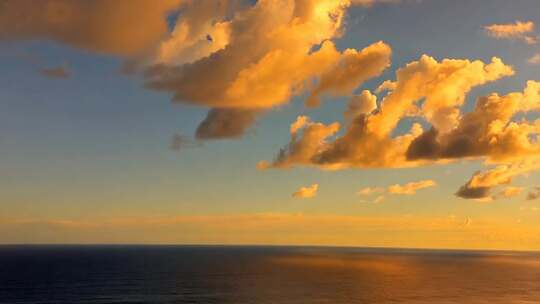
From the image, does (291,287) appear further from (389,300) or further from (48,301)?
(48,301)

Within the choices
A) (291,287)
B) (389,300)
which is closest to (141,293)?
(291,287)

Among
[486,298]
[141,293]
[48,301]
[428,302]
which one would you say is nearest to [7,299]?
[48,301]

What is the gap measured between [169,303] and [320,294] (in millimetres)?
51708

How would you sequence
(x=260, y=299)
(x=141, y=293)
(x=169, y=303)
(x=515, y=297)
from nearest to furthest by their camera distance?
(x=169, y=303) < (x=260, y=299) < (x=141, y=293) < (x=515, y=297)

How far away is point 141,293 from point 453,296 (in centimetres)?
10568

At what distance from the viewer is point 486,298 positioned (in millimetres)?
165875

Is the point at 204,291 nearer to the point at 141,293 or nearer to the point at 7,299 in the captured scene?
the point at 141,293

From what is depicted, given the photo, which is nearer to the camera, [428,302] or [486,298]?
[428,302]

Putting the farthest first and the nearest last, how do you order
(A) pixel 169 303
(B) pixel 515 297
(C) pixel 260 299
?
(B) pixel 515 297 → (C) pixel 260 299 → (A) pixel 169 303

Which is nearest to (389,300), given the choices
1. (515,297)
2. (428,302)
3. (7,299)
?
(428,302)

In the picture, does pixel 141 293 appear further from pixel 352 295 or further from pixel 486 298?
pixel 486 298

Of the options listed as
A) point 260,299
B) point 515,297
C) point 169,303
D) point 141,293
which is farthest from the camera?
point 515,297

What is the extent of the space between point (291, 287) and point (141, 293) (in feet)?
181

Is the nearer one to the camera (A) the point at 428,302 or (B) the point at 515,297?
(A) the point at 428,302
